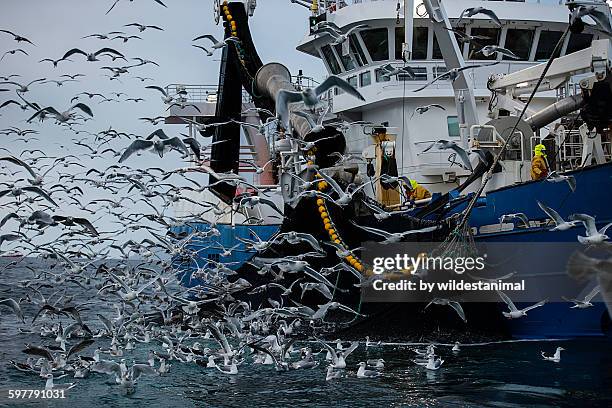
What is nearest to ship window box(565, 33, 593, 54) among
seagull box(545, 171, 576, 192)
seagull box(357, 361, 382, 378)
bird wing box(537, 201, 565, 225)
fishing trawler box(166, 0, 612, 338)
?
fishing trawler box(166, 0, 612, 338)

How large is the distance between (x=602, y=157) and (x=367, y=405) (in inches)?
333

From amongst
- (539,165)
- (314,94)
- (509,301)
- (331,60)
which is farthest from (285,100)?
(331,60)

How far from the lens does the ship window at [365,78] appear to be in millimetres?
27638

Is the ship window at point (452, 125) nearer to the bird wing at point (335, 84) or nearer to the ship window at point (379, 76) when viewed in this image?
the ship window at point (379, 76)

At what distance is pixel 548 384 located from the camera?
1602 centimetres

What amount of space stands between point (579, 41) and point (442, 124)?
517 centimetres

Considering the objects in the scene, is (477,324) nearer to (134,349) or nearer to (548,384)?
(548,384)

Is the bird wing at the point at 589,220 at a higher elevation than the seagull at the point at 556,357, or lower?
higher

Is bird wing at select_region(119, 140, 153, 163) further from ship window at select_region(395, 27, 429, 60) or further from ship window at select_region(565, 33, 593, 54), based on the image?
ship window at select_region(565, 33, 593, 54)

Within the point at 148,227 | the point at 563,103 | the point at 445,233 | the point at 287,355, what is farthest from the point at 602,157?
the point at 148,227

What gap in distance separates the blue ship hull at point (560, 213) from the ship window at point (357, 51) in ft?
25.5

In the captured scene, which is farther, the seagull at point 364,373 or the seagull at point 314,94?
the seagull at point 364,373

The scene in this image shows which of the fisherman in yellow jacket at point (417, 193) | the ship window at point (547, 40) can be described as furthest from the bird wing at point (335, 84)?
the ship window at point (547, 40)

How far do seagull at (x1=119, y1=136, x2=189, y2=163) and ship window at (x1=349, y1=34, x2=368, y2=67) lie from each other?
1459cm
